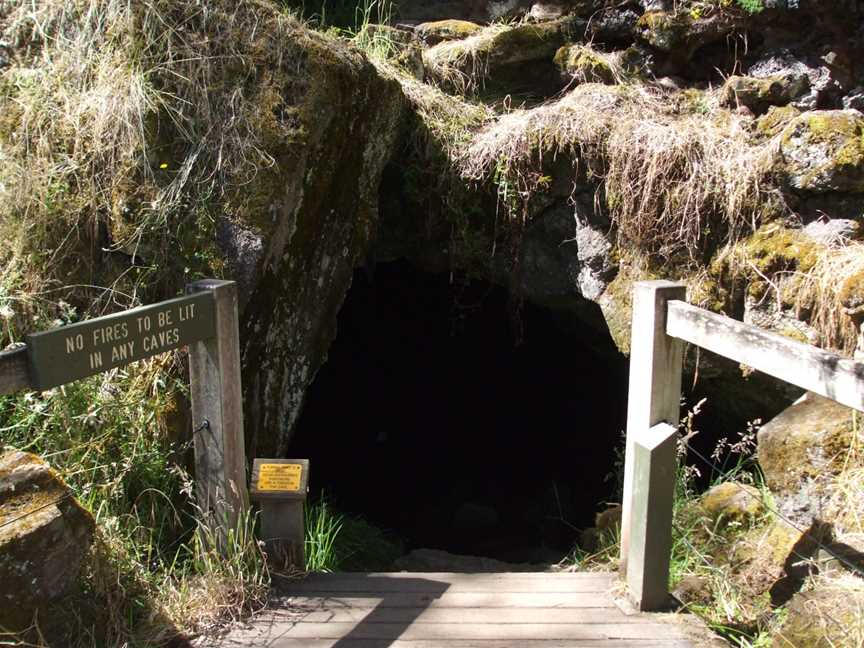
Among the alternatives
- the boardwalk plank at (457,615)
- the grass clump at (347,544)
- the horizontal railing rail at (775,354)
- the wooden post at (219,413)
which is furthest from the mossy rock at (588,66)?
the boardwalk plank at (457,615)

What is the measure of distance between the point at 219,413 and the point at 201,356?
0.24 meters

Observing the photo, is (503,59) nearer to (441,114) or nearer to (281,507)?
(441,114)

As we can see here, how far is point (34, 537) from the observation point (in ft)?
8.73

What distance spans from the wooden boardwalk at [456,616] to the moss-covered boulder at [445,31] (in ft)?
15.9

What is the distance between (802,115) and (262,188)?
3.31m

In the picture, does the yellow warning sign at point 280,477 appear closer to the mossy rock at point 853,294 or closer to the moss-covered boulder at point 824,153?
the mossy rock at point 853,294

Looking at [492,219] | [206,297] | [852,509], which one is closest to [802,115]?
[492,219]

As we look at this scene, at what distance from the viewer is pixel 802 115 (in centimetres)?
488

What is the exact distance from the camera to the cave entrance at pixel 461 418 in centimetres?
748

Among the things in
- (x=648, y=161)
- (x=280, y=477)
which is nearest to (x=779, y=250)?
(x=648, y=161)

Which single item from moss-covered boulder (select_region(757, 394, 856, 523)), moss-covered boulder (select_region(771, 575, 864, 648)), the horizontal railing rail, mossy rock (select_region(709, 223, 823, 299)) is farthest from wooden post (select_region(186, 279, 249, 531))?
mossy rock (select_region(709, 223, 823, 299))

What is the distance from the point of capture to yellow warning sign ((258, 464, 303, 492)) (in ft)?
11.3

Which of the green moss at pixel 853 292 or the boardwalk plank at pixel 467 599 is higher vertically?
the green moss at pixel 853 292

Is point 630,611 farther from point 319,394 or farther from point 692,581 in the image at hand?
point 319,394
